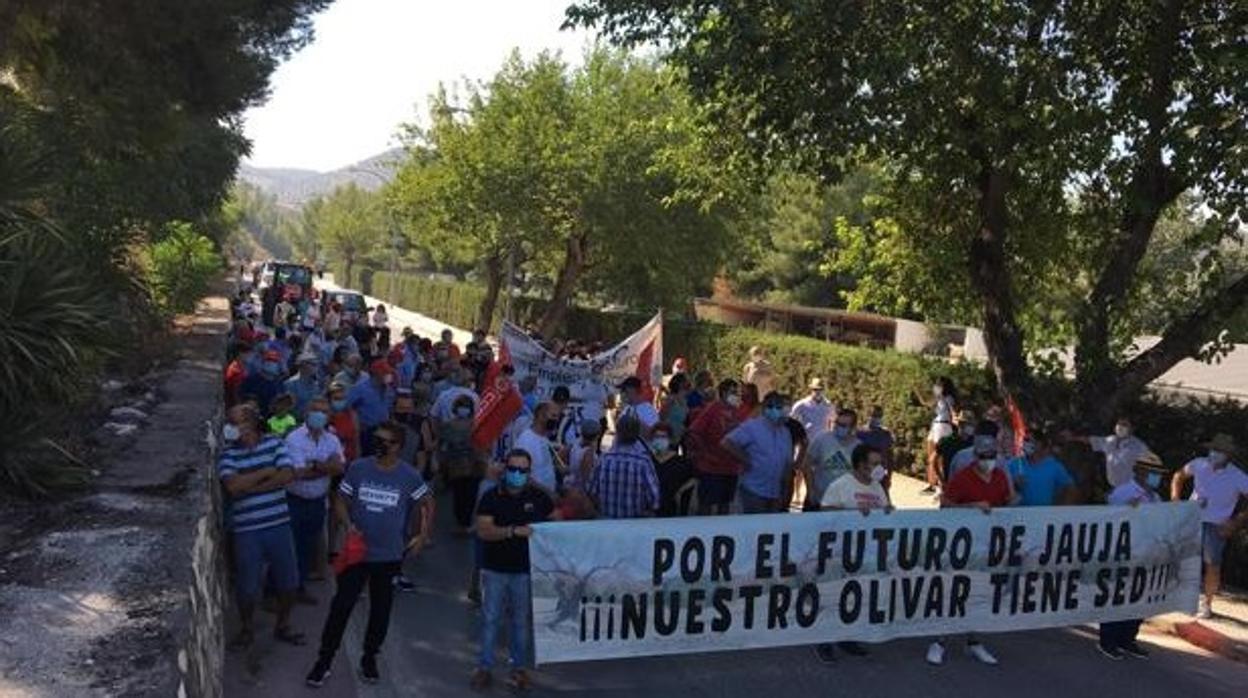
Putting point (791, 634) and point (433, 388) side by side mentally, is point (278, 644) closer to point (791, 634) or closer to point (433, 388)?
point (791, 634)

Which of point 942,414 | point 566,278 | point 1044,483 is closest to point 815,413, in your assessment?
point 942,414

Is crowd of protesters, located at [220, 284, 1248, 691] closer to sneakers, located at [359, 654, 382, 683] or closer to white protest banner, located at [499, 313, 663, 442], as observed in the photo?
sneakers, located at [359, 654, 382, 683]

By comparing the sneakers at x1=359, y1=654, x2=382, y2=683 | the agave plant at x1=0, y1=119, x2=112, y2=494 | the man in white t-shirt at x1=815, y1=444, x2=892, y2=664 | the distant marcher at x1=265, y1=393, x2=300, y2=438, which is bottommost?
the sneakers at x1=359, y1=654, x2=382, y2=683

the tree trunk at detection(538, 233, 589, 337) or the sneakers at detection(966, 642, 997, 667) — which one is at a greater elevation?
the tree trunk at detection(538, 233, 589, 337)

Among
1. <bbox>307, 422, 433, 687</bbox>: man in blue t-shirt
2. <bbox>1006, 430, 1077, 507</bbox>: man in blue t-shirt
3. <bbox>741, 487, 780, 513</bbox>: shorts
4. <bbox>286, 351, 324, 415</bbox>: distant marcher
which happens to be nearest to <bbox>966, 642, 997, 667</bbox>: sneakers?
<bbox>1006, 430, 1077, 507</bbox>: man in blue t-shirt

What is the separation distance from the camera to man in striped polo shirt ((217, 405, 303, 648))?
755cm

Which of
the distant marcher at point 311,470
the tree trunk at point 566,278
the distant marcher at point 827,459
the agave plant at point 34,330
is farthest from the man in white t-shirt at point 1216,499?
the tree trunk at point 566,278

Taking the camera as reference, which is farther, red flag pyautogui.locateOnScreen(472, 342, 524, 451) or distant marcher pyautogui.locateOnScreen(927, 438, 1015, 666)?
red flag pyautogui.locateOnScreen(472, 342, 524, 451)

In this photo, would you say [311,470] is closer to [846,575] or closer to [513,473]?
[513,473]

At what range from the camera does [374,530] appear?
7297 millimetres

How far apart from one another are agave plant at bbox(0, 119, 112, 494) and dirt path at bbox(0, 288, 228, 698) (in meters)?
0.33

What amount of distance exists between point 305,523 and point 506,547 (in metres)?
2.30

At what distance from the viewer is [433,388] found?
44.8ft

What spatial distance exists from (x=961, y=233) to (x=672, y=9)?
4909 mm
